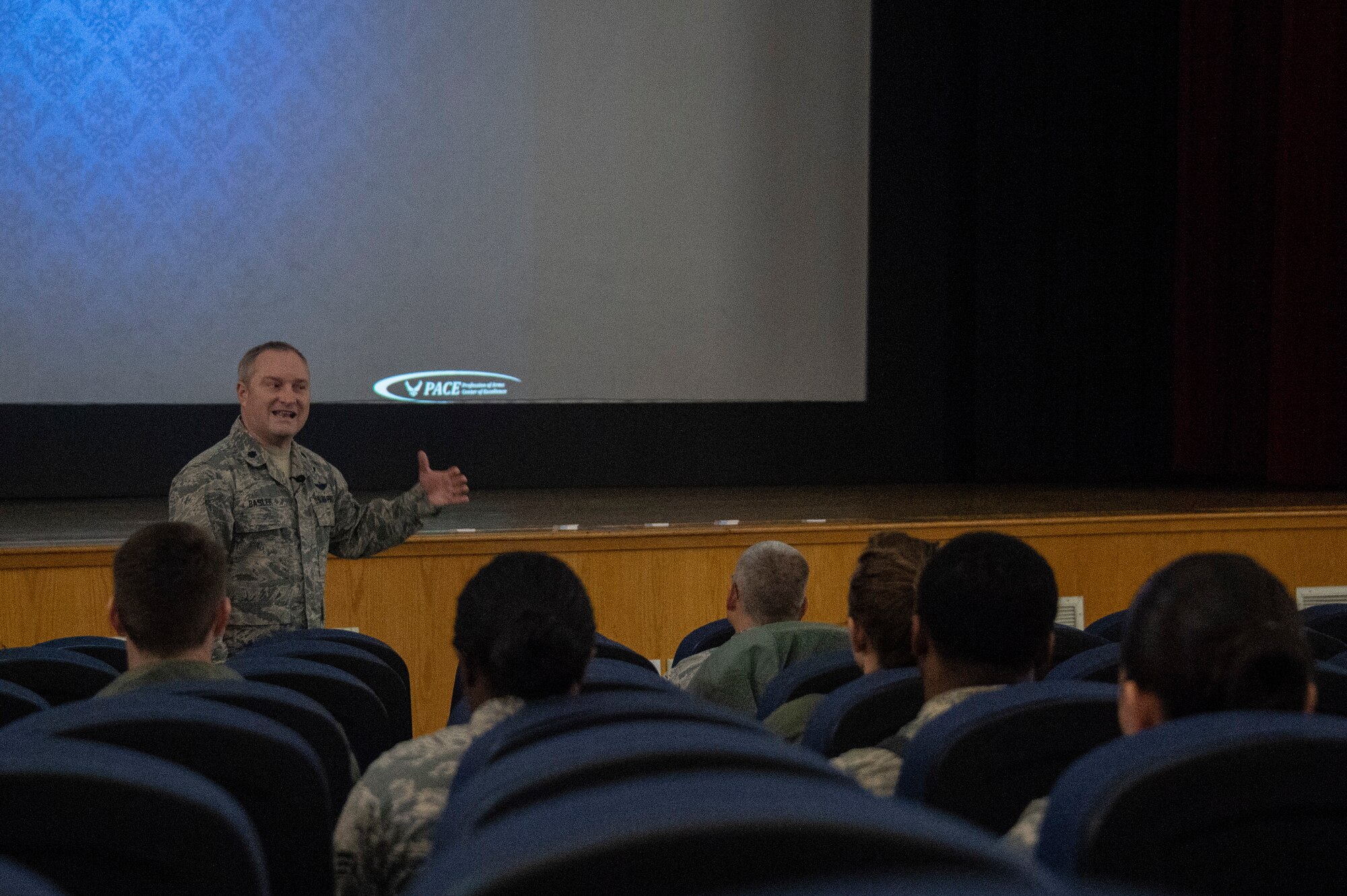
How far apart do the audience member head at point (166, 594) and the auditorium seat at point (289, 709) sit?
1.38ft

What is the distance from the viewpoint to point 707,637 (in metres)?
3.08

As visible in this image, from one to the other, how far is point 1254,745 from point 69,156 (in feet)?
22.8

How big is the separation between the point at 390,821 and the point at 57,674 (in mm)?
888

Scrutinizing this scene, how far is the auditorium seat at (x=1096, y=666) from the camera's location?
1.86 m

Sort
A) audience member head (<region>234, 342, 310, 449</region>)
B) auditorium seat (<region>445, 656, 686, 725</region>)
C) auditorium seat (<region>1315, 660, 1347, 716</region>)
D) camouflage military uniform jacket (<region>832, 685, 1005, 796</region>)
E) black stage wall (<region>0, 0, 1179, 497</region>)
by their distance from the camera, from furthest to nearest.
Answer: black stage wall (<region>0, 0, 1179, 497</region>)
audience member head (<region>234, 342, 310, 449</region>)
auditorium seat (<region>445, 656, 686, 725</region>)
auditorium seat (<region>1315, 660, 1347, 716</region>)
camouflage military uniform jacket (<region>832, 685, 1005, 796</region>)

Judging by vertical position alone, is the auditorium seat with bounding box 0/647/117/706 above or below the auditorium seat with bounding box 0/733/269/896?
below

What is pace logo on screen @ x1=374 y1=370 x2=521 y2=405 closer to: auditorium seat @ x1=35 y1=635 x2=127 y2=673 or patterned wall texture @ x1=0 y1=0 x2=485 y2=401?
patterned wall texture @ x1=0 y1=0 x2=485 y2=401

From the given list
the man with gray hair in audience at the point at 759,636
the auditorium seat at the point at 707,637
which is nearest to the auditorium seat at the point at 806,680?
the man with gray hair in audience at the point at 759,636

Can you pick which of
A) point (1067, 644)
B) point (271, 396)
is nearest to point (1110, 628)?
point (1067, 644)

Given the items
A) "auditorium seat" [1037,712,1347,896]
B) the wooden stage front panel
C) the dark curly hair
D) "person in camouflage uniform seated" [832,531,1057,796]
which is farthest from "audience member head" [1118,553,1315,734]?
the wooden stage front panel

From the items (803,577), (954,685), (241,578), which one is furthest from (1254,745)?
(241,578)

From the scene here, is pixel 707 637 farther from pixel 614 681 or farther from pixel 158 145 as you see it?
pixel 158 145

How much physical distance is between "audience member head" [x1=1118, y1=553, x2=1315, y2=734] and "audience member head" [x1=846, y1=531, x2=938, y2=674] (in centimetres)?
85

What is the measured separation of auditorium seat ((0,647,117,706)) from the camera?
203 centimetres
